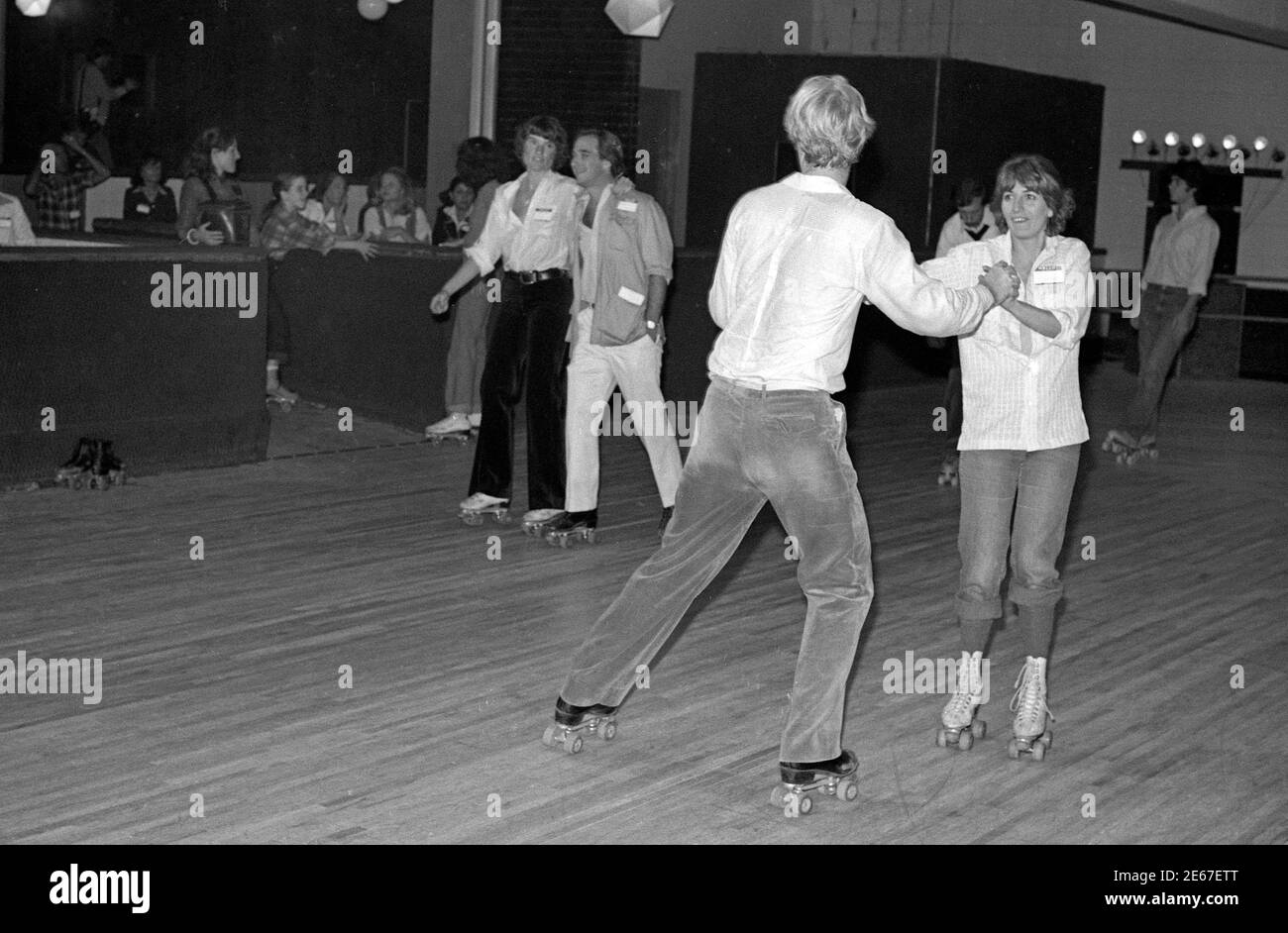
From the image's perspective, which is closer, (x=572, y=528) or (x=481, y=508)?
(x=572, y=528)

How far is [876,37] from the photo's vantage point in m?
17.7

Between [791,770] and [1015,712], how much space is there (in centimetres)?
82

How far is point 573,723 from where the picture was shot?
157 inches

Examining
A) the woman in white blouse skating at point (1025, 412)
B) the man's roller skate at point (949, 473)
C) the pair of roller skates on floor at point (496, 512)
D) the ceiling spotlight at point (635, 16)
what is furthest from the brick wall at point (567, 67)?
the woman in white blouse skating at point (1025, 412)

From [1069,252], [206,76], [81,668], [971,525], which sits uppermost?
[206,76]

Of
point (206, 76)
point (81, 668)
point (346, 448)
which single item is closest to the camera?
point (81, 668)

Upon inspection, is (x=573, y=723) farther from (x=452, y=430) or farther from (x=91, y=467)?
(x=452, y=430)

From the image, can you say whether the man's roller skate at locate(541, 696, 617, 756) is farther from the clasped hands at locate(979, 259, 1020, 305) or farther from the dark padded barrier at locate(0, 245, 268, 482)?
the dark padded barrier at locate(0, 245, 268, 482)

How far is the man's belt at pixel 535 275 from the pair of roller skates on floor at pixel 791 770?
276 centimetres

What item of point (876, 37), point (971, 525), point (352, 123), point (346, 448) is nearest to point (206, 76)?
point (352, 123)

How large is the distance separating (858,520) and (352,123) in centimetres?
1187

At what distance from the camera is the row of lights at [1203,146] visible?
734 inches

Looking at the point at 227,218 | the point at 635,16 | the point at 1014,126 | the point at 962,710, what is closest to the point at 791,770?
the point at 962,710
